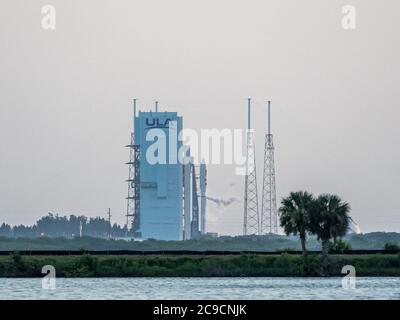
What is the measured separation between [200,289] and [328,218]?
83.8 feet

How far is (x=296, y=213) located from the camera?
118 metres

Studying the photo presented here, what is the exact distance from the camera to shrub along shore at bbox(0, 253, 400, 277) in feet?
403

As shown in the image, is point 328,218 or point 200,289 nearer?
point 200,289

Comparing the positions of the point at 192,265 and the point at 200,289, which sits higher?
the point at 192,265

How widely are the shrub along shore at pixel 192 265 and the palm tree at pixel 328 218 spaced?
12.0 ft

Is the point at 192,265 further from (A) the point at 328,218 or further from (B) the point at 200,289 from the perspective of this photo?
(B) the point at 200,289

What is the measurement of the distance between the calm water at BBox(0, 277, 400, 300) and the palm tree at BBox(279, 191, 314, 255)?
6025mm

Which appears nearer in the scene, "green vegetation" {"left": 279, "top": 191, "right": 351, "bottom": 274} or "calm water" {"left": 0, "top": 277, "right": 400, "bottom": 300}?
"calm water" {"left": 0, "top": 277, "right": 400, "bottom": 300}

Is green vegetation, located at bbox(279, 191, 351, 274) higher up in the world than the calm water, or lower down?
higher up

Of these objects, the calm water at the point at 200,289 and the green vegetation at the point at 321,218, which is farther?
the green vegetation at the point at 321,218

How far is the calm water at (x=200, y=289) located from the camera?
83.3 metres

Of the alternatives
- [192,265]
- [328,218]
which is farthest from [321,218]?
[192,265]
